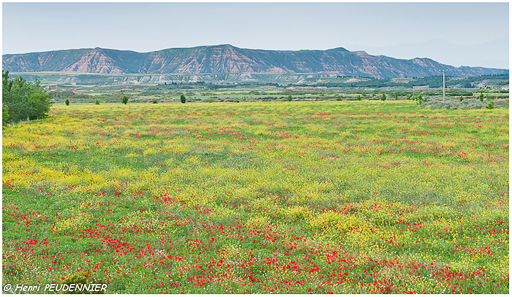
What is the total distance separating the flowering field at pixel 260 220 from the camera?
8867mm

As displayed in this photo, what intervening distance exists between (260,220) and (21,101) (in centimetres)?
4404

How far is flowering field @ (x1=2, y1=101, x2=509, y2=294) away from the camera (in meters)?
8.87

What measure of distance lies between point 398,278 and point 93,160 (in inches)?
768

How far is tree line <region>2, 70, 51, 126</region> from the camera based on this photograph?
42156 millimetres

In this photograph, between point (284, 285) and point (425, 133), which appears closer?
point (284, 285)

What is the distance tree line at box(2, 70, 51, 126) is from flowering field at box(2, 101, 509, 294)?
68.7ft

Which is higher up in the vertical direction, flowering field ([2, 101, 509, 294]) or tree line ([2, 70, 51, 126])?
tree line ([2, 70, 51, 126])

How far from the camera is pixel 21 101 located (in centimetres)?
4516

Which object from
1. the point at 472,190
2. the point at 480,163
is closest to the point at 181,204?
the point at 472,190

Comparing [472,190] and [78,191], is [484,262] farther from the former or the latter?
[78,191]

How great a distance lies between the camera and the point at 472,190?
15.6 meters

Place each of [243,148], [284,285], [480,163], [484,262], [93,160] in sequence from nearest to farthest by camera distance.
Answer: [284,285], [484,262], [480,163], [93,160], [243,148]

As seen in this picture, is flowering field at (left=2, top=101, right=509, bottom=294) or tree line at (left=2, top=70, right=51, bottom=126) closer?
flowering field at (left=2, top=101, right=509, bottom=294)

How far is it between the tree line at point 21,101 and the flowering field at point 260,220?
68.7 feet
